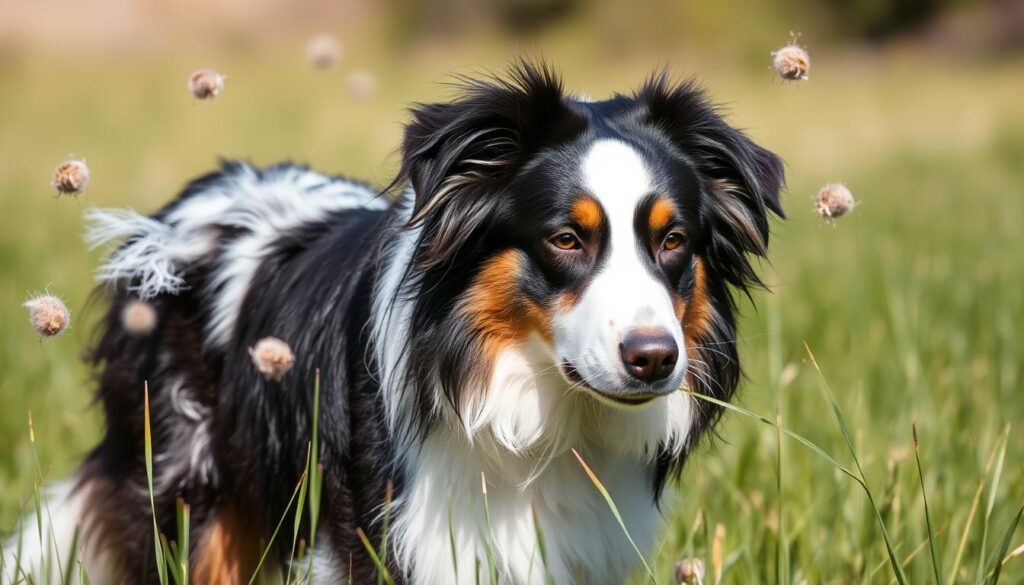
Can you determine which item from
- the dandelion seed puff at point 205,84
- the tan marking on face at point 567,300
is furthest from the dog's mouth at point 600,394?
the dandelion seed puff at point 205,84

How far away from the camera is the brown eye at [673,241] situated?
8.52ft

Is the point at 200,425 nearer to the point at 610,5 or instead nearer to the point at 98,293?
the point at 98,293

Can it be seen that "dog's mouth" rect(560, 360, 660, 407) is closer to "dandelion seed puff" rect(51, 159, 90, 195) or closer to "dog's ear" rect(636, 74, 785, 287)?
"dog's ear" rect(636, 74, 785, 287)

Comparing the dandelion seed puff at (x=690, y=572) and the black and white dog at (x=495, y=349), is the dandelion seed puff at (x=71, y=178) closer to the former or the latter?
the black and white dog at (x=495, y=349)

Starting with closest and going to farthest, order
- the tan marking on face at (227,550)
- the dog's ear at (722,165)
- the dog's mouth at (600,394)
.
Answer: the dog's mouth at (600,394) < the dog's ear at (722,165) < the tan marking on face at (227,550)

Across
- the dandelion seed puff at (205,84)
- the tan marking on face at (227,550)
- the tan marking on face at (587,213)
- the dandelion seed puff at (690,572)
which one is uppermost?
the dandelion seed puff at (205,84)

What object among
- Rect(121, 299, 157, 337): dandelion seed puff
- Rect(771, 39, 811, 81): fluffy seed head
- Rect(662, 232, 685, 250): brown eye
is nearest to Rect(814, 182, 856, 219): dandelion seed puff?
A: Rect(771, 39, 811, 81): fluffy seed head

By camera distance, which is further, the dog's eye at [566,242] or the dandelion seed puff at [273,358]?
the dog's eye at [566,242]

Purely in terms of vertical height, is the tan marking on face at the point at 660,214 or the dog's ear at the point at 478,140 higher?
the dog's ear at the point at 478,140

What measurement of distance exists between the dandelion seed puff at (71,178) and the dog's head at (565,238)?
68 centimetres

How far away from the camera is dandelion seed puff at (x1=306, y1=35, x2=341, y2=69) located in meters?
3.08

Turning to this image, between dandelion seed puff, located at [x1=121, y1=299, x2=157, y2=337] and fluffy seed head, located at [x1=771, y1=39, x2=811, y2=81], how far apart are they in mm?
1748

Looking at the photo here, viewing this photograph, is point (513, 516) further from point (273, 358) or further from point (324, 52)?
point (324, 52)

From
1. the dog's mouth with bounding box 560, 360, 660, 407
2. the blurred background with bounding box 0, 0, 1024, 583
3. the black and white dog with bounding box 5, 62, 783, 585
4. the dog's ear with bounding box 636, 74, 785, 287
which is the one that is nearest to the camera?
the dog's mouth with bounding box 560, 360, 660, 407
